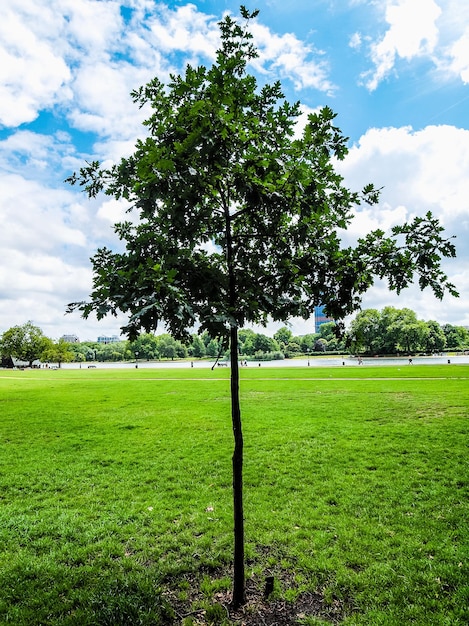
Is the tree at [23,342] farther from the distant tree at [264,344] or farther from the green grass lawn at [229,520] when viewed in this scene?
the green grass lawn at [229,520]

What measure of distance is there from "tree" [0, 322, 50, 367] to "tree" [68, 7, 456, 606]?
282 ft

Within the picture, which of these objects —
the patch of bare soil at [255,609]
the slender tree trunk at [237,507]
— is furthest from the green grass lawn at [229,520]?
the slender tree trunk at [237,507]

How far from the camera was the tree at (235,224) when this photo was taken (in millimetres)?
3039

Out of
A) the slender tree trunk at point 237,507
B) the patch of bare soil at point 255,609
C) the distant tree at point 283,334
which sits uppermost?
the distant tree at point 283,334

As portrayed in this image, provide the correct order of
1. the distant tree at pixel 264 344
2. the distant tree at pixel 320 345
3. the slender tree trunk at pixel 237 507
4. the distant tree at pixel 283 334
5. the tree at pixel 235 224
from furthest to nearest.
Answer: the distant tree at pixel 320 345
the distant tree at pixel 264 344
the distant tree at pixel 283 334
the slender tree trunk at pixel 237 507
the tree at pixel 235 224

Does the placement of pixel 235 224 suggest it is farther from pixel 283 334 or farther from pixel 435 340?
pixel 435 340

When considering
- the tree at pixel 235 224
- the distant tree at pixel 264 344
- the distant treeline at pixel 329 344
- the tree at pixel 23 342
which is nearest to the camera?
the tree at pixel 235 224

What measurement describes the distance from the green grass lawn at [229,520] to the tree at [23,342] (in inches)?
2938

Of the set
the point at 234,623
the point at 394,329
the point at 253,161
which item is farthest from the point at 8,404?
the point at 394,329

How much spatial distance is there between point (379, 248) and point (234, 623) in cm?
427

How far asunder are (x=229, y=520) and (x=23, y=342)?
3346 inches

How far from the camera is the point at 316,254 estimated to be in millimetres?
3871

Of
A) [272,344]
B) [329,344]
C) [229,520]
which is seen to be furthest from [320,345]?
[229,520]

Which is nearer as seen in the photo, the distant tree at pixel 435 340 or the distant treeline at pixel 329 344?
the distant treeline at pixel 329 344
